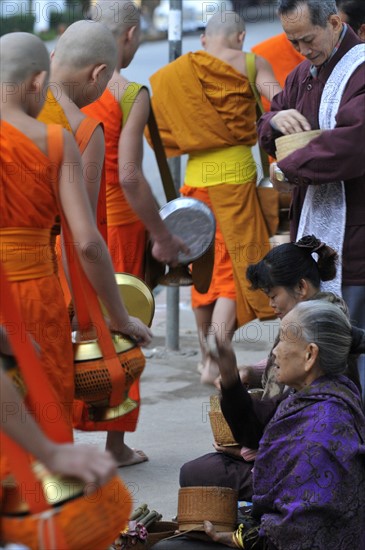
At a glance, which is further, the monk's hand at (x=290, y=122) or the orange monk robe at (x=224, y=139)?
the orange monk robe at (x=224, y=139)

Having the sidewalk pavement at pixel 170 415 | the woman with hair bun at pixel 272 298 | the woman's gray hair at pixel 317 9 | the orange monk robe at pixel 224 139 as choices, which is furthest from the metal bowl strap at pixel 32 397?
the orange monk robe at pixel 224 139

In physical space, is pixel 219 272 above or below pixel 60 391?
below

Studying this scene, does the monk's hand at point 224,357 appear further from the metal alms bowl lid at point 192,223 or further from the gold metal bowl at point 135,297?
the metal alms bowl lid at point 192,223

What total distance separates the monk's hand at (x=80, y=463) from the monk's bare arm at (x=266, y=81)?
3.62 metres

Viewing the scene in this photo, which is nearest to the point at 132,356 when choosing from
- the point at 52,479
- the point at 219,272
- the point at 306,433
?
the point at 306,433

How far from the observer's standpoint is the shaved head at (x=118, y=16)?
4.28 m

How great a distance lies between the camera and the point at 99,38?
344 cm

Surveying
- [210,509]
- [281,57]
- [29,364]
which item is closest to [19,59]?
[29,364]

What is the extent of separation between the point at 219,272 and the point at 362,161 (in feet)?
6.33

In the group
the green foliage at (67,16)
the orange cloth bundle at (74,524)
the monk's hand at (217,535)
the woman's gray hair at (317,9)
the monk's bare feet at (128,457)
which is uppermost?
the woman's gray hair at (317,9)

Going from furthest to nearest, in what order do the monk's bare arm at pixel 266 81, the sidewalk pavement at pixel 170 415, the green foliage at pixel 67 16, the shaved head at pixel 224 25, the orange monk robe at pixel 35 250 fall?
1. the green foliage at pixel 67 16
2. the shaved head at pixel 224 25
3. the monk's bare arm at pixel 266 81
4. the sidewalk pavement at pixel 170 415
5. the orange monk robe at pixel 35 250

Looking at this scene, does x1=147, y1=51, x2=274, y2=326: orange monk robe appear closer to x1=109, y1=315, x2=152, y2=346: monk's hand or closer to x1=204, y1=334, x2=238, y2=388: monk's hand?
x1=204, y1=334, x2=238, y2=388: monk's hand

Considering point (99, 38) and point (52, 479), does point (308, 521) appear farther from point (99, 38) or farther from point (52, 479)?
point (99, 38)

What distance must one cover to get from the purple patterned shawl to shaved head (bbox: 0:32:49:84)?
113 cm
